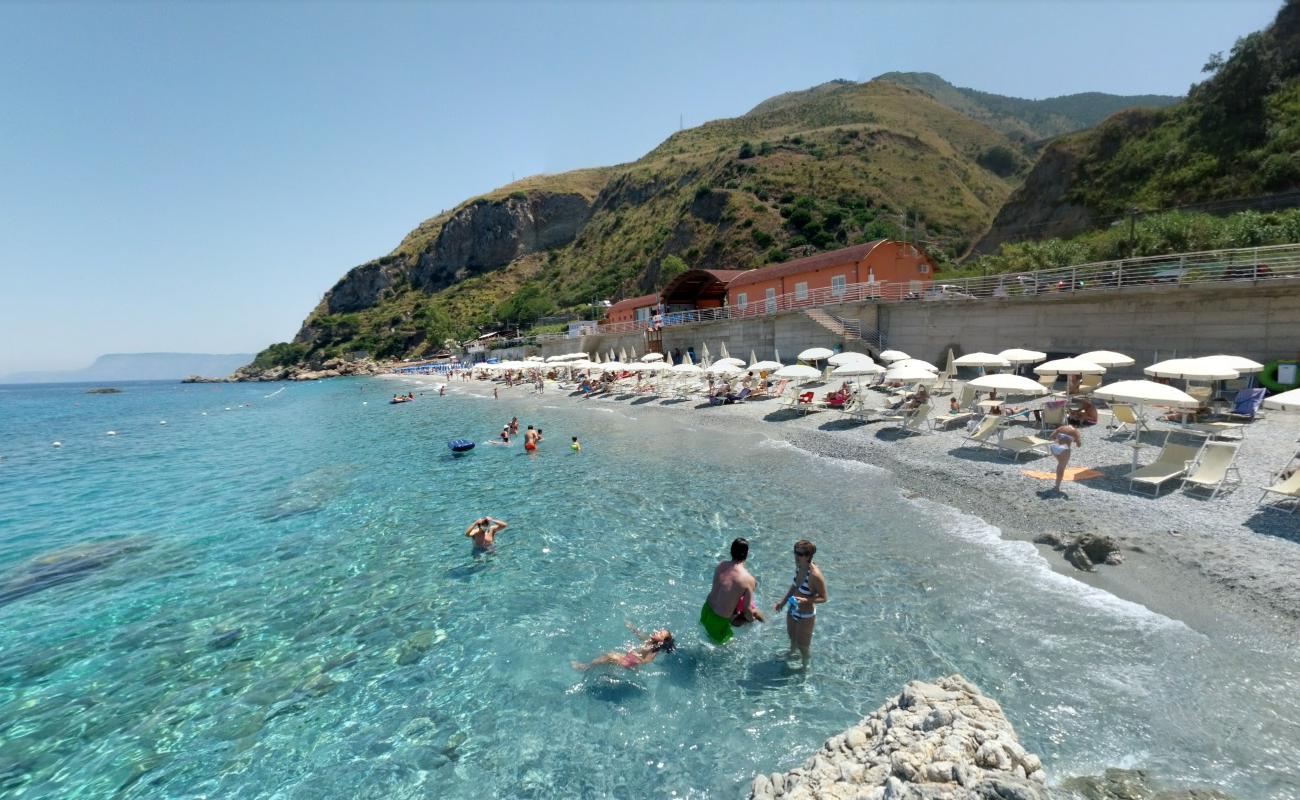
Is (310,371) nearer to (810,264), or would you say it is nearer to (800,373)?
(810,264)

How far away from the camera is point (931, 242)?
67.6m

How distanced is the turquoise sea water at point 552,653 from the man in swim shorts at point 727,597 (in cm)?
53

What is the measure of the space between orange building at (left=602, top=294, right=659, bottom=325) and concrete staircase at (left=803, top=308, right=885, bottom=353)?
2091cm

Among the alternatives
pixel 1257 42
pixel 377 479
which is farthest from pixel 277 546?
pixel 1257 42

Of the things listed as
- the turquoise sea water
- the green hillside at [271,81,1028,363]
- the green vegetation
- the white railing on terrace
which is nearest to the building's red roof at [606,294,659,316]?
the white railing on terrace

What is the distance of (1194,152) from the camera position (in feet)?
144

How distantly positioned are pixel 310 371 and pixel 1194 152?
423ft

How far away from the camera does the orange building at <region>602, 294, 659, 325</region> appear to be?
1992 inches

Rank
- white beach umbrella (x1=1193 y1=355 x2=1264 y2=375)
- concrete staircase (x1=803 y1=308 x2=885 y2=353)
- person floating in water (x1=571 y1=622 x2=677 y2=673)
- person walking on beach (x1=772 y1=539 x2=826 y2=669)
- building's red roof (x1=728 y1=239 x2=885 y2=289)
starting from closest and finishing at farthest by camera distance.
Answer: person walking on beach (x1=772 y1=539 x2=826 y2=669) < person floating in water (x1=571 y1=622 x2=677 y2=673) < white beach umbrella (x1=1193 y1=355 x2=1264 y2=375) < concrete staircase (x1=803 y1=308 x2=885 y2=353) < building's red roof (x1=728 y1=239 x2=885 y2=289)

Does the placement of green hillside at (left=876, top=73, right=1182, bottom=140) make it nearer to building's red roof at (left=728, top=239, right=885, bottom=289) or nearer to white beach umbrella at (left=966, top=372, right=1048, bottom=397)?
building's red roof at (left=728, top=239, right=885, bottom=289)

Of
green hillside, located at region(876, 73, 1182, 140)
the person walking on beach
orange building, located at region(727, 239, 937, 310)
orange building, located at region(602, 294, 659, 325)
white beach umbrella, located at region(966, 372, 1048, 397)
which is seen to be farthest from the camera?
green hillside, located at region(876, 73, 1182, 140)

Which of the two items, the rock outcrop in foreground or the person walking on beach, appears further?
the person walking on beach

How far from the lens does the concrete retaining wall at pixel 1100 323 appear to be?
52.9 feet

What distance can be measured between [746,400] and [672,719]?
20061mm
